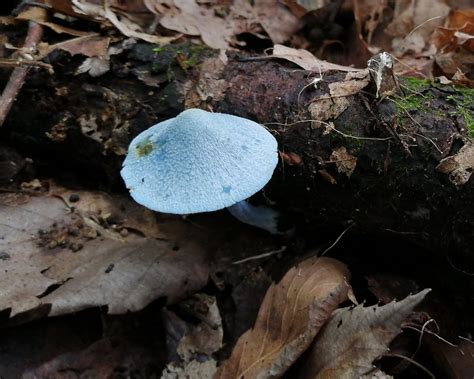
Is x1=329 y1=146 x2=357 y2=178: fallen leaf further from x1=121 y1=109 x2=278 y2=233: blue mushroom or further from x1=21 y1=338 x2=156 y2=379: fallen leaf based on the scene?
x1=21 y1=338 x2=156 y2=379: fallen leaf

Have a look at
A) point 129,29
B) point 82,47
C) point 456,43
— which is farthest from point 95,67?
point 456,43

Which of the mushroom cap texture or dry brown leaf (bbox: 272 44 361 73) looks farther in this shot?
dry brown leaf (bbox: 272 44 361 73)

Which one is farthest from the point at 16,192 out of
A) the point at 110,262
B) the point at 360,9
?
the point at 360,9

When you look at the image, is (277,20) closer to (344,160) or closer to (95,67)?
(95,67)

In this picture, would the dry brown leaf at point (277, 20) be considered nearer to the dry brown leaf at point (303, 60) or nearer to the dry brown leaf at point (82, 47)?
the dry brown leaf at point (303, 60)

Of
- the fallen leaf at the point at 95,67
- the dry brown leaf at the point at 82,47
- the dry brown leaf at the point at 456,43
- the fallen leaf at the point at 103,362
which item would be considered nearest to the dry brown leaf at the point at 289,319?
the fallen leaf at the point at 103,362

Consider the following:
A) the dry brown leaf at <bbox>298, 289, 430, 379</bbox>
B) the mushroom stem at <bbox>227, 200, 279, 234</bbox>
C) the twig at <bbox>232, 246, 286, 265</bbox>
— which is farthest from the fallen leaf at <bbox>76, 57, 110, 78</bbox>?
the dry brown leaf at <bbox>298, 289, 430, 379</bbox>
